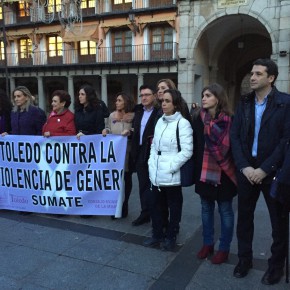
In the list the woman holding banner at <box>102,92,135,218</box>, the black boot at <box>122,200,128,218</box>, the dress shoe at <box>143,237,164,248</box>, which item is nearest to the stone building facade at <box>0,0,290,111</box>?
the woman holding banner at <box>102,92,135,218</box>

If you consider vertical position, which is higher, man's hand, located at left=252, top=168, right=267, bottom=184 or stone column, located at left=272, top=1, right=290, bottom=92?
stone column, located at left=272, top=1, right=290, bottom=92

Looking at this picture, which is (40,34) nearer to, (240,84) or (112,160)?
(240,84)

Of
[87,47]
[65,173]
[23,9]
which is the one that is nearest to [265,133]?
[65,173]

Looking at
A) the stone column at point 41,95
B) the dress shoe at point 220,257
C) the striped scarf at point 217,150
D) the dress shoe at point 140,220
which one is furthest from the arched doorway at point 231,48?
the dress shoe at point 220,257

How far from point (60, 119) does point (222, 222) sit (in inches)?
110

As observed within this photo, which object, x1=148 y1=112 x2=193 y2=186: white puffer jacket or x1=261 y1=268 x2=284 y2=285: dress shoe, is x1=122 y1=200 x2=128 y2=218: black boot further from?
x1=261 y1=268 x2=284 y2=285: dress shoe

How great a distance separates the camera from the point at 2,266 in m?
3.46

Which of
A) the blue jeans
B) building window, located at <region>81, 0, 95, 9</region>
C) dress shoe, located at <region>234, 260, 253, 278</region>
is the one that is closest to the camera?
dress shoe, located at <region>234, 260, 253, 278</region>

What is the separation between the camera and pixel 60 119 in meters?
5.02

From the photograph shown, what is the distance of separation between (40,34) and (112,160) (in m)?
24.4

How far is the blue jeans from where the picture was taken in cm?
352

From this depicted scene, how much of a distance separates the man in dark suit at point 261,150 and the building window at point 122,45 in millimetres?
21074

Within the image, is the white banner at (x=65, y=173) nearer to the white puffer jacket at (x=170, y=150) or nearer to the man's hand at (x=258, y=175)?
the white puffer jacket at (x=170, y=150)

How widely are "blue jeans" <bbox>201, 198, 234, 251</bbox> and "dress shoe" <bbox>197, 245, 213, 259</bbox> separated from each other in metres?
0.04
